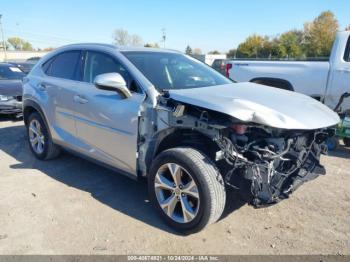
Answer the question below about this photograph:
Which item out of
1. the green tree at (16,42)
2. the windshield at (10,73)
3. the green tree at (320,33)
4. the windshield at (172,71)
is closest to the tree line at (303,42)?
the green tree at (320,33)

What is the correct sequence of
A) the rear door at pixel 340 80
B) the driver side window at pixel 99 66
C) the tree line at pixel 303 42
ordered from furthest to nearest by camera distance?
the tree line at pixel 303 42
the rear door at pixel 340 80
the driver side window at pixel 99 66

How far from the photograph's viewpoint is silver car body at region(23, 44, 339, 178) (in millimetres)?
2908

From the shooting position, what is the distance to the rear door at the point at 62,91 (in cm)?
431

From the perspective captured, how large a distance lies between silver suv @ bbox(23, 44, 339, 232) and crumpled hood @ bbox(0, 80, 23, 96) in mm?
5138

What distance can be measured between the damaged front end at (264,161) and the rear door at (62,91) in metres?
2.28

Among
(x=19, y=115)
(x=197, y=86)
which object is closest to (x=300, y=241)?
(x=197, y=86)

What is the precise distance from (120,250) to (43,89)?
2.92m

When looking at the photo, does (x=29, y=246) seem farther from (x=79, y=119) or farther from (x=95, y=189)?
(x=79, y=119)

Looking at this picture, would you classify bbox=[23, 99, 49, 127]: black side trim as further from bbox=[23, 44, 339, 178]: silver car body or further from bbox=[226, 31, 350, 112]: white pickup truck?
bbox=[226, 31, 350, 112]: white pickup truck

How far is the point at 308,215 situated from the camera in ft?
11.6

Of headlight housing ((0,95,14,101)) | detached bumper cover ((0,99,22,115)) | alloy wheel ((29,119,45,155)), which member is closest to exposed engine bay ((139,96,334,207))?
alloy wheel ((29,119,45,155))

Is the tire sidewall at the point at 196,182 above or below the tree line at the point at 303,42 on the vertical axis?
below

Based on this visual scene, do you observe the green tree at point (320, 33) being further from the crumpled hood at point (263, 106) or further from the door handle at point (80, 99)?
the door handle at point (80, 99)

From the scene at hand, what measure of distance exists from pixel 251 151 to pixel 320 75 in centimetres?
407
